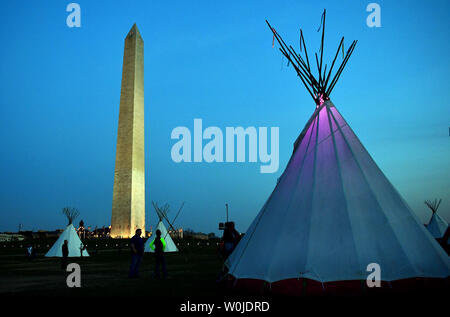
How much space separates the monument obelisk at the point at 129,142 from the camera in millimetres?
44938

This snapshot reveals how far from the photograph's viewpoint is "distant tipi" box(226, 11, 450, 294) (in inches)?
315

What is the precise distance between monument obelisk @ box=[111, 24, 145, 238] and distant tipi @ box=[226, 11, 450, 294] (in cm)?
3668

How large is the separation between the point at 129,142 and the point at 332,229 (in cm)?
3863

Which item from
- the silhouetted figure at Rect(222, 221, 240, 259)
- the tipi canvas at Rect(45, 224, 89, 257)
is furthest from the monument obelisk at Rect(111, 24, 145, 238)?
the silhouetted figure at Rect(222, 221, 240, 259)

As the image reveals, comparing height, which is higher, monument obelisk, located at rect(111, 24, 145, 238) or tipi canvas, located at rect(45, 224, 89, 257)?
monument obelisk, located at rect(111, 24, 145, 238)

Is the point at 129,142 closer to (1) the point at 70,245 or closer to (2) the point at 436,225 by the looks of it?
(1) the point at 70,245

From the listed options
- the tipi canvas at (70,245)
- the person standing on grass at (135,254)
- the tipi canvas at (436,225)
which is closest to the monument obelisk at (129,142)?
the tipi canvas at (70,245)

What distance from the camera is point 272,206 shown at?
31.9ft

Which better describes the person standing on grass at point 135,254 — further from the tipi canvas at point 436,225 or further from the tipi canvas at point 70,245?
the tipi canvas at point 436,225

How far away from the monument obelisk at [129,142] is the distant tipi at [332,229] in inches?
1444

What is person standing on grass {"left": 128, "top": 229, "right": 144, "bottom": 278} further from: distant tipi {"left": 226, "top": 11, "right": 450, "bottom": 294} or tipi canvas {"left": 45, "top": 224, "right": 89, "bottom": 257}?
tipi canvas {"left": 45, "top": 224, "right": 89, "bottom": 257}

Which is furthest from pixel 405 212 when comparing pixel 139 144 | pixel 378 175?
pixel 139 144
